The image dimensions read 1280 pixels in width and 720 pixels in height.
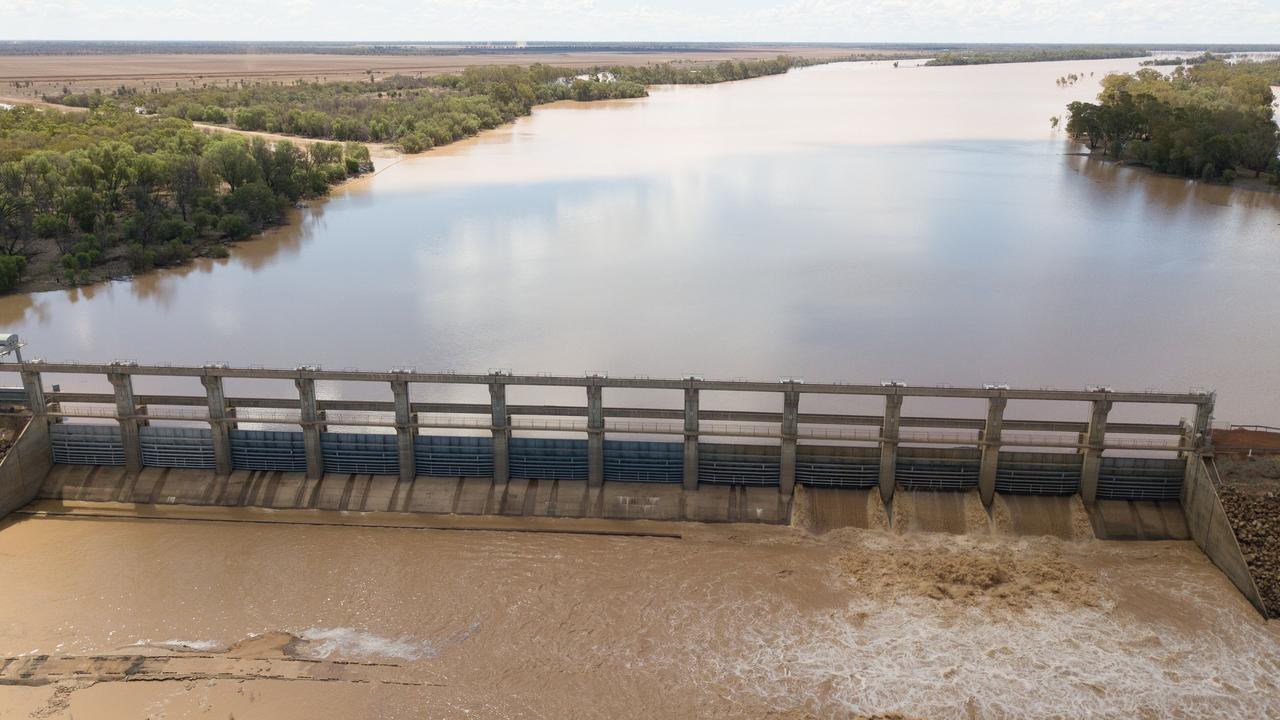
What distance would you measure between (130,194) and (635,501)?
3868cm

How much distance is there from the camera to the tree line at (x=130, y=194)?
45.1 m

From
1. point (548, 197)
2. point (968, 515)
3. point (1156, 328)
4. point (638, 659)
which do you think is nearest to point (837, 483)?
point (968, 515)

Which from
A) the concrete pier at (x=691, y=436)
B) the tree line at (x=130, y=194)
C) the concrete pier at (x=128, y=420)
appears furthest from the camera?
the tree line at (x=130, y=194)

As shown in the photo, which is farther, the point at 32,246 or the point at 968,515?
the point at 32,246

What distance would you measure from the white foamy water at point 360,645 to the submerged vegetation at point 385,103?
235 feet

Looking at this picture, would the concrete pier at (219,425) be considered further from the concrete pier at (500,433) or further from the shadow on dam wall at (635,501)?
the concrete pier at (500,433)

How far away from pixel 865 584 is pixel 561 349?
1610 centimetres

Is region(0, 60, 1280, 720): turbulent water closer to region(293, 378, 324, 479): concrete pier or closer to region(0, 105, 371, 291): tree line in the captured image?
region(293, 378, 324, 479): concrete pier

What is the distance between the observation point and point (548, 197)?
65.0 meters

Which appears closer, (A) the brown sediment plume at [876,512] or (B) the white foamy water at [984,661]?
(B) the white foamy water at [984,661]

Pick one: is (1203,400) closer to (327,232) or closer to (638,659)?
(638,659)

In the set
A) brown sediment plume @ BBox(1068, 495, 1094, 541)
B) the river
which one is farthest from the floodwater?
the river

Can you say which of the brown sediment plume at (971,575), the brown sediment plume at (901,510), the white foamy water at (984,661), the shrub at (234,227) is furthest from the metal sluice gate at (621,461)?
the shrub at (234,227)

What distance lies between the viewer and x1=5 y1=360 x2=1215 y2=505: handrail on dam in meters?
22.2
